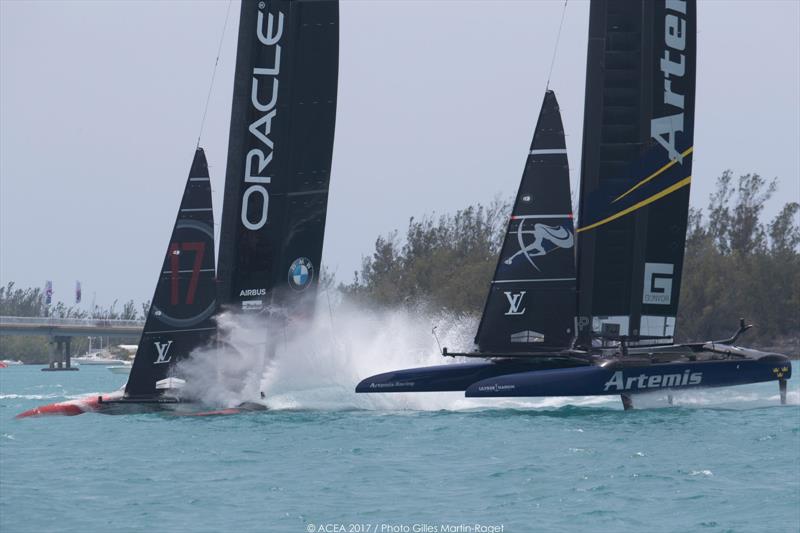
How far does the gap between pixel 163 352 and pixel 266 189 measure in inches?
174

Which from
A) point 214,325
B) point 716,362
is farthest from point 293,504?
point 716,362

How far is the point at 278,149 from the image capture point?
29891 millimetres

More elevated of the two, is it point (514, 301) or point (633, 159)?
point (633, 159)

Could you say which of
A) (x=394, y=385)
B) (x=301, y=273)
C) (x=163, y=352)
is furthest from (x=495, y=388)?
(x=163, y=352)

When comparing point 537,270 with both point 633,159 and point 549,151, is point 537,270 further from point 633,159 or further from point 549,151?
point 633,159

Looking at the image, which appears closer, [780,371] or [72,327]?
[780,371]

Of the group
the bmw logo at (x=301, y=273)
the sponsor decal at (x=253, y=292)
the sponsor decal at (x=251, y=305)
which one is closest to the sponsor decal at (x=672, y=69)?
the bmw logo at (x=301, y=273)

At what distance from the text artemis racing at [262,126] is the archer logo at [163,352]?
3368mm

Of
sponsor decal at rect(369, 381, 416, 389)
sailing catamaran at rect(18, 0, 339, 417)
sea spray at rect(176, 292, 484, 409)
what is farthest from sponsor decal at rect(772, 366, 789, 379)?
sailing catamaran at rect(18, 0, 339, 417)

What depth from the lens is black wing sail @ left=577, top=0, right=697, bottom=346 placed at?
95.4 ft

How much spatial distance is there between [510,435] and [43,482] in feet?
29.5

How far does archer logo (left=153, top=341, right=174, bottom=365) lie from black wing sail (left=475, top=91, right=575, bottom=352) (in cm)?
675

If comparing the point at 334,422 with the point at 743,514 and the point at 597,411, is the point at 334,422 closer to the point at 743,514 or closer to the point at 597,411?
the point at 597,411

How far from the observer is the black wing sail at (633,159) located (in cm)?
2908
